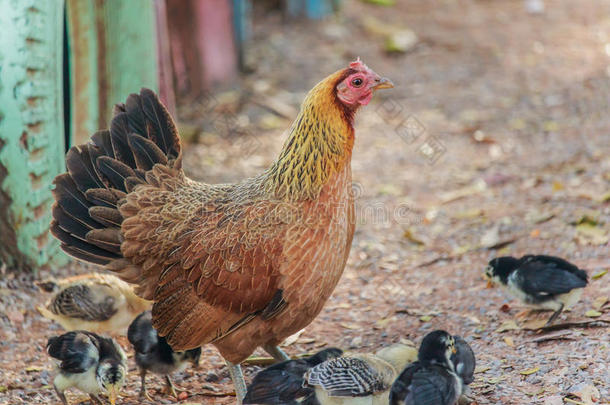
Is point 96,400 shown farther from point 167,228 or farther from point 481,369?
point 481,369

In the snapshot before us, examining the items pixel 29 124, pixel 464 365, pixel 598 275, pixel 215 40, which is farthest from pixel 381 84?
pixel 215 40

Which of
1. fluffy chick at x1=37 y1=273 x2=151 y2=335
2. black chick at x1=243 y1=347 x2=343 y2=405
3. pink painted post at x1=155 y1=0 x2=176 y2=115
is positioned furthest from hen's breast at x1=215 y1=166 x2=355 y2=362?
pink painted post at x1=155 y1=0 x2=176 y2=115

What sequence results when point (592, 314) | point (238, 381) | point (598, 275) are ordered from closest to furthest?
point (238, 381) < point (592, 314) < point (598, 275)

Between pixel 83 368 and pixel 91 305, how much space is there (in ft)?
2.34

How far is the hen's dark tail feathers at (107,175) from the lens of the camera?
4.22 m

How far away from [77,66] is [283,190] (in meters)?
2.50

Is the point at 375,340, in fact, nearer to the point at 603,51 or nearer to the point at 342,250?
the point at 342,250

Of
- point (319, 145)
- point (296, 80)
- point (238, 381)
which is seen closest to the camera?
point (319, 145)

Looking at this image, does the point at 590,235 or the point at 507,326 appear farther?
the point at 590,235

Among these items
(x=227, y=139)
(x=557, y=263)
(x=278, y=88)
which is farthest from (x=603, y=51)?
(x=557, y=263)

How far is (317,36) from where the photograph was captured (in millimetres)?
10281

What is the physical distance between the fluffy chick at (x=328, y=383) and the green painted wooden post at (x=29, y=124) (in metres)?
2.22

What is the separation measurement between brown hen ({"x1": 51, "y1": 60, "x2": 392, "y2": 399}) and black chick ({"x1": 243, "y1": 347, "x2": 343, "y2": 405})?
8.7 inches

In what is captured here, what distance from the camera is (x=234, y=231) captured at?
154 inches
